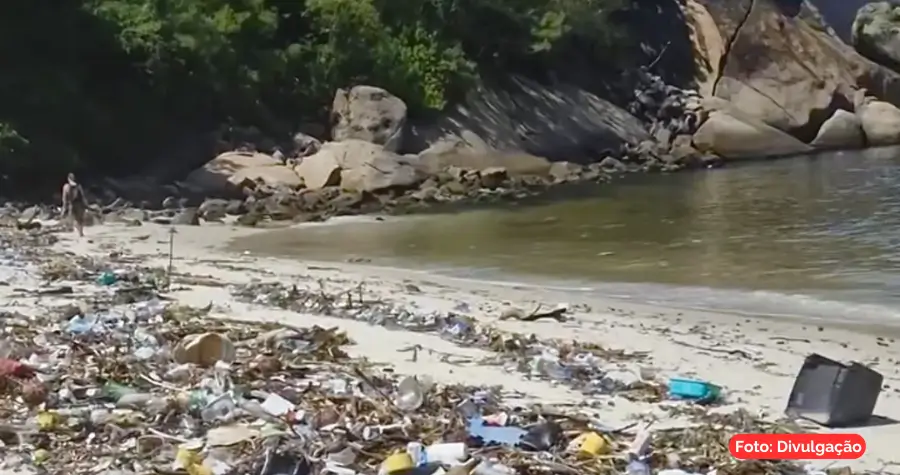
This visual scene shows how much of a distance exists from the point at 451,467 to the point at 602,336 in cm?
537

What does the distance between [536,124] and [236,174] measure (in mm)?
12716

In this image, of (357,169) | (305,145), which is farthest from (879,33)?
(357,169)

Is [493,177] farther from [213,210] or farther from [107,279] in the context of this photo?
[107,279]

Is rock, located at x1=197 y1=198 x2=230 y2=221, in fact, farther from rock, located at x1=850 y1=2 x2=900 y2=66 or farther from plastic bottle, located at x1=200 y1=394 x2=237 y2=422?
rock, located at x1=850 y1=2 x2=900 y2=66

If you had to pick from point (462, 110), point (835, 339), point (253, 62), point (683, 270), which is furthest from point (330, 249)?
point (462, 110)

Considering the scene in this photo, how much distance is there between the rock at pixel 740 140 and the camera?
36938mm

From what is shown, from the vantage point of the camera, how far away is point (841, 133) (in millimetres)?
39812

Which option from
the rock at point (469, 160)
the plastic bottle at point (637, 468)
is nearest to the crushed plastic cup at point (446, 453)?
the plastic bottle at point (637, 468)

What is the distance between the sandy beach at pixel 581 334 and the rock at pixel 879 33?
34.5 metres

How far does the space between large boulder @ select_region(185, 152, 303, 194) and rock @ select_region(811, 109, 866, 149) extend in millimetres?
19202

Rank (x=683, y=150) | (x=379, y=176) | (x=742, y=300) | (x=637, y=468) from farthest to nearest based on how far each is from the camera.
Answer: (x=683, y=150) < (x=379, y=176) < (x=742, y=300) < (x=637, y=468)

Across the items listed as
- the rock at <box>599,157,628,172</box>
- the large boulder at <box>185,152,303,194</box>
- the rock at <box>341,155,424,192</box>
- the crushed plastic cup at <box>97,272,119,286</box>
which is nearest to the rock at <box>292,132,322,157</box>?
the large boulder at <box>185,152,303,194</box>

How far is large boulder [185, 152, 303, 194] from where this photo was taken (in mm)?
26094

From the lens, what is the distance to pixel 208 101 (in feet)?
95.3
